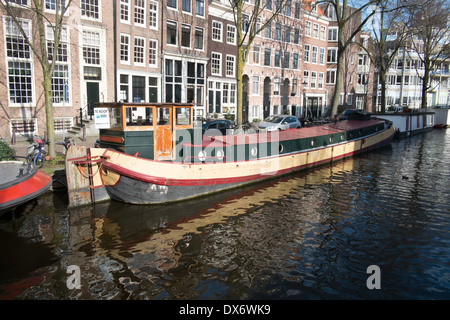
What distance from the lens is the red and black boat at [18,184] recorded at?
979 cm

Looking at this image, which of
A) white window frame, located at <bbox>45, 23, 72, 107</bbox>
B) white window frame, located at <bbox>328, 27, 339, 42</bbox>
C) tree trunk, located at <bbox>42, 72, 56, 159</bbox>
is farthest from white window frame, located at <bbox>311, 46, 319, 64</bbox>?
tree trunk, located at <bbox>42, 72, 56, 159</bbox>

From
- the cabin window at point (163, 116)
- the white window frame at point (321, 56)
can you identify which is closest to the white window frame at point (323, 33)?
the white window frame at point (321, 56)

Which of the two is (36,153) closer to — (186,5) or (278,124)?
(278,124)

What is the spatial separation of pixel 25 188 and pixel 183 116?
18.4 ft

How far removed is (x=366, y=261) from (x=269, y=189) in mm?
6518

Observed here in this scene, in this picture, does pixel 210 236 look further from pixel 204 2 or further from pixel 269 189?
pixel 204 2

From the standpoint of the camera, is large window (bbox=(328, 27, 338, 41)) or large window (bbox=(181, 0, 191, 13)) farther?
large window (bbox=(328, 27, 338, 41))

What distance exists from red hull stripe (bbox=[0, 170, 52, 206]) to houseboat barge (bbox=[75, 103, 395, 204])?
1.12m

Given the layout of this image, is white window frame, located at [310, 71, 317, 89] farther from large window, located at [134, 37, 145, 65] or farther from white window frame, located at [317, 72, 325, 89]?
large window, located at [134, 37, 145, 65]

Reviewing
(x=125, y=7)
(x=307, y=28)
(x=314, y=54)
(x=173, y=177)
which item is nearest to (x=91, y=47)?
(x=125, y=7)

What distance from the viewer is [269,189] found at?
47.7ft

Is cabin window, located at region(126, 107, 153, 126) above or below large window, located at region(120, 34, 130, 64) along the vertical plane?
below

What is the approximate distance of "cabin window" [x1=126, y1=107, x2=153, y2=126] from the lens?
11780 mm

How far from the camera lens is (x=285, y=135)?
17.6m
